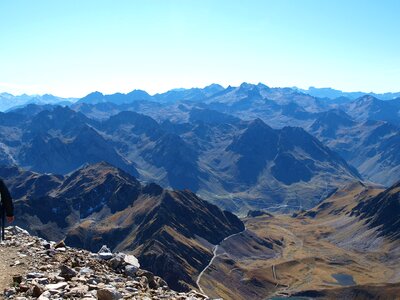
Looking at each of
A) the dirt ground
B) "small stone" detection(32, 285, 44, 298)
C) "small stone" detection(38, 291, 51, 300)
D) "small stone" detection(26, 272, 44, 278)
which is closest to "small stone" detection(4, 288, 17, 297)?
the dirt ground

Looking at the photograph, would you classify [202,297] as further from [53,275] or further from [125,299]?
[53,275]

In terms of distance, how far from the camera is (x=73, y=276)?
2566 centimetres

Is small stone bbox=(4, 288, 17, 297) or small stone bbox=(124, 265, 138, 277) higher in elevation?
small stone bbox=(4, 288, 17, 297)

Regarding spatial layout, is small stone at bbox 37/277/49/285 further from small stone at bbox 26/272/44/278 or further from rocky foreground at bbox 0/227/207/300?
small stone at bbox 26/272/44/278

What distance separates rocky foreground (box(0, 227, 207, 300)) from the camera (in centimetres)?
2214

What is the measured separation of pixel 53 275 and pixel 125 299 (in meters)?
4.96

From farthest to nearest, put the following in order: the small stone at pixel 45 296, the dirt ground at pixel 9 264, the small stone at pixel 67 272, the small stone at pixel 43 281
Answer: the small stone at pixel 67 272 → the dirt ground at pixel 9 264 → the small stone at pixel 43 281 → the small stone at pixel 45 296

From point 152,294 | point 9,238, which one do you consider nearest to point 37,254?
point 9,238

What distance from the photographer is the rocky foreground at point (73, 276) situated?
2214 centimetres

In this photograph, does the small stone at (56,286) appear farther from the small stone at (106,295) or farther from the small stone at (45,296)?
the small stone at (106,295)

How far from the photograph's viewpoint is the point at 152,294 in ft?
82.9

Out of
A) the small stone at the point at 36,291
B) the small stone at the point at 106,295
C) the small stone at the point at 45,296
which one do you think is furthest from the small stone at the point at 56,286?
the small stone at the point at 106,295

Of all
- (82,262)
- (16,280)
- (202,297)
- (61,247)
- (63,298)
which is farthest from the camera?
(61,247)

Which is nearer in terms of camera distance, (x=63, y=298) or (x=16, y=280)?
(x=63, y=298)
